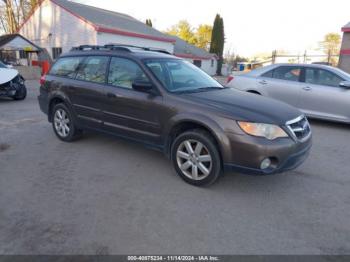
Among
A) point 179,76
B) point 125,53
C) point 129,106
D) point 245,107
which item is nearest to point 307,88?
point 179,76

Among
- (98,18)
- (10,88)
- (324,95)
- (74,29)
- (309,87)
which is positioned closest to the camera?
(324,95)

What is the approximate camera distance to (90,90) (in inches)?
180

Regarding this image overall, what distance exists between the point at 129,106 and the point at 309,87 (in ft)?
16.5

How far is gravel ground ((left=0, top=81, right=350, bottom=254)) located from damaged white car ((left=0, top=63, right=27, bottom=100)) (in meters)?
5.63

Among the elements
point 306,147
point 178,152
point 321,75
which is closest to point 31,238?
point 178,152

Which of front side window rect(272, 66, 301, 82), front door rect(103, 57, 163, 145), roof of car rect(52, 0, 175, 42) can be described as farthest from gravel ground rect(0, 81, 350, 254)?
roof of car rect(52, 0, 175, 42)

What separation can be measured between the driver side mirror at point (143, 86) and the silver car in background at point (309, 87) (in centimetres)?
454

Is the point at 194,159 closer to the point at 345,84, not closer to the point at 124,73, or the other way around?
the point at 124,73

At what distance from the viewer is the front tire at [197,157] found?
11.2 ft

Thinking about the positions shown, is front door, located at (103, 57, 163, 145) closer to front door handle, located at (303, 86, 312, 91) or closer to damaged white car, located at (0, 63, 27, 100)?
front door handle, located at (303, 86, 312, 91)

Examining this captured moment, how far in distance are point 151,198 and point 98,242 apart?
92 cm

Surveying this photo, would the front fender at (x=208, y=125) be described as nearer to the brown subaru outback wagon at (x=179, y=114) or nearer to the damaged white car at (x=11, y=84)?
the brown subaru outback wagon at (x=179, y=114)

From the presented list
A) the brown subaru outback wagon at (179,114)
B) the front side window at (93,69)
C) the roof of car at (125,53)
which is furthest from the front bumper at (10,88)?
the front side window at (93,69)

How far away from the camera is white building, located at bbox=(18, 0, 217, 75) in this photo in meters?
22.4
